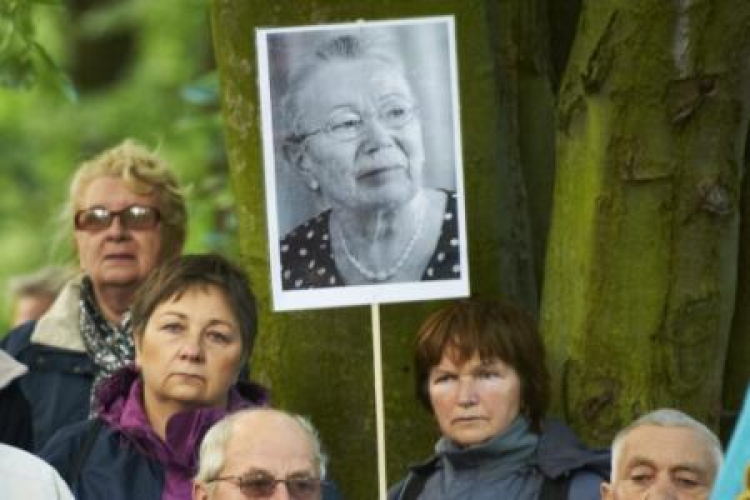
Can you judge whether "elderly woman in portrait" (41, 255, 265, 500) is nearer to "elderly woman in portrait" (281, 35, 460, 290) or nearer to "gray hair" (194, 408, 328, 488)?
"elderly woman in portrait" (281, 35, 460, 290)

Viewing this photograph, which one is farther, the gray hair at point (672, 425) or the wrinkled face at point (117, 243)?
the wrinkled face at point (117, 243)

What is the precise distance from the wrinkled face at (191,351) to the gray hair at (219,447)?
580mm

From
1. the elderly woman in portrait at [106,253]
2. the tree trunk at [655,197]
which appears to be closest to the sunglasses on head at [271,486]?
the tree trunk at [655,197]

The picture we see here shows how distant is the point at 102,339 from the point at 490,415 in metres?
1.49

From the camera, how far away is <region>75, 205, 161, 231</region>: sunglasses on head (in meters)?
9.70

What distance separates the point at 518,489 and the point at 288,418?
2.68 ft

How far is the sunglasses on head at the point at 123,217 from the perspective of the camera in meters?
9.70

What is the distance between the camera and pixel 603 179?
9.18 m

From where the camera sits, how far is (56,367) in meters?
9.62

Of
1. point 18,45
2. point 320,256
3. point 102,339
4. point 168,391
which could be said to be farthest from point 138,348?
point 18,45

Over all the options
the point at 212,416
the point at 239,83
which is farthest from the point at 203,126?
the point at 212,416

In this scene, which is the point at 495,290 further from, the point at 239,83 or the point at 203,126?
the point at 203,126

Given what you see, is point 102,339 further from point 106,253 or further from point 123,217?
point 123,217

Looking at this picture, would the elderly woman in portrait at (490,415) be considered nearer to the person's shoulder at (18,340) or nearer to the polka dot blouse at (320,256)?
the polka dot blouse at (320,256)
